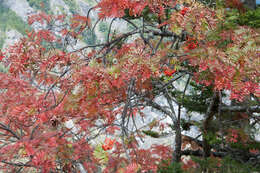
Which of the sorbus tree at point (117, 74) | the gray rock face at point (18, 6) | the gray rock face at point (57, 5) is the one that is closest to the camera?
the sorbus tree at point (117, 74)

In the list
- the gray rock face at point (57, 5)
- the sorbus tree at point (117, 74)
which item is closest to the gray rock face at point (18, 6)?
the gray rock face at point (57, 5)

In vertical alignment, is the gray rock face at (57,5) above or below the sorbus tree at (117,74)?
above

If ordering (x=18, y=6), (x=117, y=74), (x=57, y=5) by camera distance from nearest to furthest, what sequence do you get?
(x=117, y=74), (x=18, y=6), (x=57, y=5)

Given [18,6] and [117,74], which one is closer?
[117,74]

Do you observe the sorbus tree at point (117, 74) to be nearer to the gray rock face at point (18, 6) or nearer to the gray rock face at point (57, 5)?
the gray rock face at point (18, 6)

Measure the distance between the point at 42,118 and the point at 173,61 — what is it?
1694 mm

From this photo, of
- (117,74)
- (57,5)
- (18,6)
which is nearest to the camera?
(117,74)

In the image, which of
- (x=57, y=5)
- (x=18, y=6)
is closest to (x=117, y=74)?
(x=18, y=6)

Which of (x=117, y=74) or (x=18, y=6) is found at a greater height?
(x=18, y=6)

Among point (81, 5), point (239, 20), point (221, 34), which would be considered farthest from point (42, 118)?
point (81, 5)

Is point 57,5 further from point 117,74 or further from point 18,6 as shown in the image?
point 117,74

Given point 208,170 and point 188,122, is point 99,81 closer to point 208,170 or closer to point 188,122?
point 208,170

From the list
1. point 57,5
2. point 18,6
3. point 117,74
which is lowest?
point 117,74

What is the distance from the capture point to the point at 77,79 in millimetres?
2691
